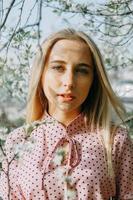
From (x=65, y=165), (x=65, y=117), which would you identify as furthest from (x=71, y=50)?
(x=65, y=165)

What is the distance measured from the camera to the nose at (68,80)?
195cm

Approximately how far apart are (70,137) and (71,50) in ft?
0.81

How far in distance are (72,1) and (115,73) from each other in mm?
378

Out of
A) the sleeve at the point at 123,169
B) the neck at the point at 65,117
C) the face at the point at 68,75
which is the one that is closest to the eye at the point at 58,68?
the face at the point at 68,75

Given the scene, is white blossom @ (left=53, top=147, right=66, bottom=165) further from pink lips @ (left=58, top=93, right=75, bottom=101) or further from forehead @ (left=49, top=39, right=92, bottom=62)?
forehead @ (left=49, top=39, right=92, bottom=62)

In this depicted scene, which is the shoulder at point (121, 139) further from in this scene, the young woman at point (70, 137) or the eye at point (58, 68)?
the eye at point (58, 68)

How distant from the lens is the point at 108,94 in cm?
208

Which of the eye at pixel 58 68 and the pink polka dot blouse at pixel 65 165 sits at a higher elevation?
the eye at pixel 58 68

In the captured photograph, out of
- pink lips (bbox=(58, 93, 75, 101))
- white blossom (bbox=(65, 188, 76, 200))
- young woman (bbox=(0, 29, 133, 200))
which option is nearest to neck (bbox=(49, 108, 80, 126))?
young woman (bbox=(0, 29, 133, 200))

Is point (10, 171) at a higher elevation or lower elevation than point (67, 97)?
lower

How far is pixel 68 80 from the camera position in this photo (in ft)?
6.40

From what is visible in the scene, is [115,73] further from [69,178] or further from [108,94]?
[69,178]

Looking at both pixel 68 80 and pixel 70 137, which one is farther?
pixel 70 137

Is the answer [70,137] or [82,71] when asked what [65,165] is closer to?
[70,137]
